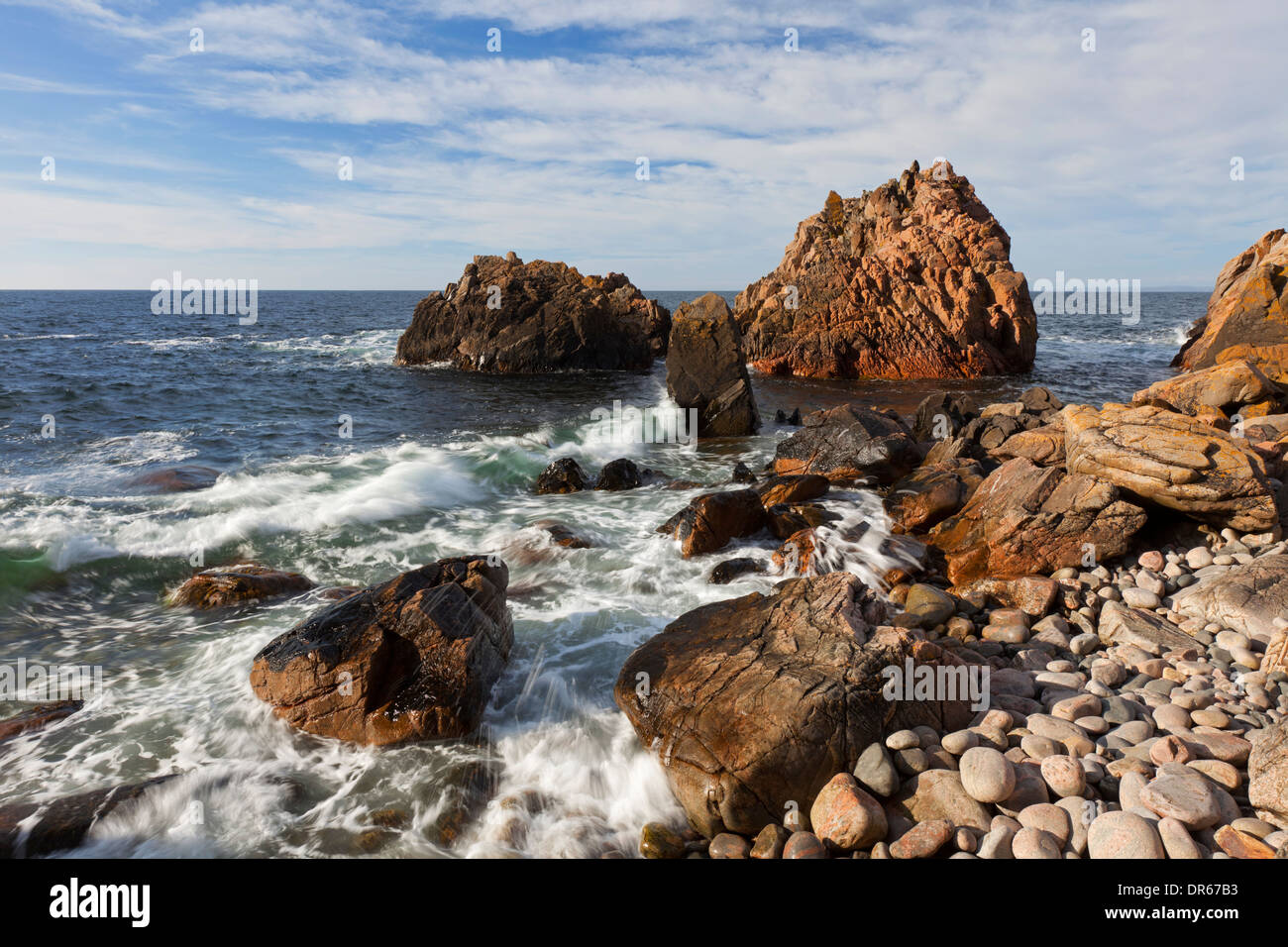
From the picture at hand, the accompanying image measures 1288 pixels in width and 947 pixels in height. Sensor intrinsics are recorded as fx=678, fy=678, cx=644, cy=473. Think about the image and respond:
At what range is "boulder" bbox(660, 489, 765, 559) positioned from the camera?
12227 mm

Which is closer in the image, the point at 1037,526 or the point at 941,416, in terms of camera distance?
the point at 1037,526

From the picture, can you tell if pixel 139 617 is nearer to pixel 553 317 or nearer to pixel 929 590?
pixel 929 590

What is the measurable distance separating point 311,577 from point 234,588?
4.53 feet


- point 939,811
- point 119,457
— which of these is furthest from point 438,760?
point 119,457

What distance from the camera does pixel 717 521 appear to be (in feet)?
40.7

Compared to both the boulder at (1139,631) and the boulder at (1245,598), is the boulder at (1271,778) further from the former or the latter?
the boulder at (1245,598)

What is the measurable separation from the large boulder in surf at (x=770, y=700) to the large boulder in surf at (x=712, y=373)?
645 inches

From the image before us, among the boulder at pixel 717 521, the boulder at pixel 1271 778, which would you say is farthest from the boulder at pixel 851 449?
the boulder at pixel 1271 778

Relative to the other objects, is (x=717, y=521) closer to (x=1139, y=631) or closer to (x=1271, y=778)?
(x=1139, y=631)

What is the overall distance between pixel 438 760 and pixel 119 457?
18290 millimetres

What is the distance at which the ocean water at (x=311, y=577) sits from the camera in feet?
20.3

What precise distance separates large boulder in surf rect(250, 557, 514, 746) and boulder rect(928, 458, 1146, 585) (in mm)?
7377

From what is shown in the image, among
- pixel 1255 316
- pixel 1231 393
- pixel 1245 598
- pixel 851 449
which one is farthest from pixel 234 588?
pixel 1255 316

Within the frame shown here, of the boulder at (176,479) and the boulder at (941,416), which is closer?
the boulder at (176,479)
